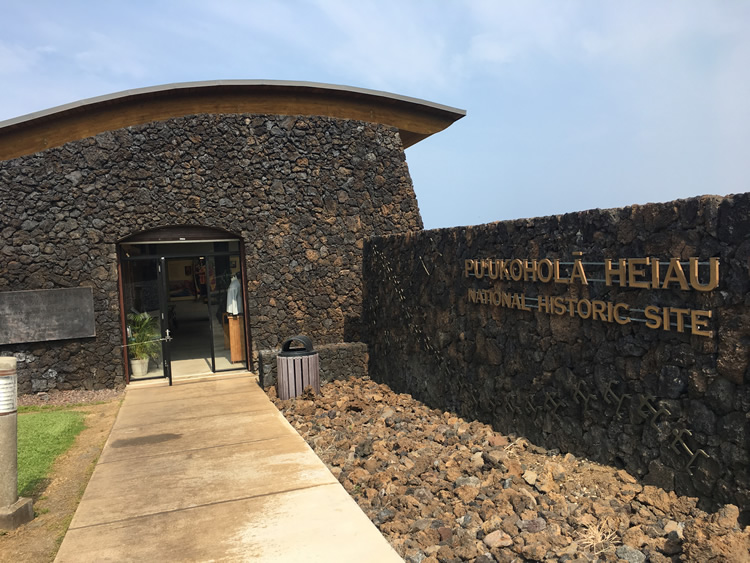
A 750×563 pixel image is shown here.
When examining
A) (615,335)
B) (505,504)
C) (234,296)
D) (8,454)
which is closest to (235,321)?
(234,296)

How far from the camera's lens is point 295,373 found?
949 cm

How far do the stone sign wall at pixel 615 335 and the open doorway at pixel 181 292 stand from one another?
5482 mm

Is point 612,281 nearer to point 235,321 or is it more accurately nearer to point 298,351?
point 298,351

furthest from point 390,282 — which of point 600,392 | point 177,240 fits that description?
point 600,392

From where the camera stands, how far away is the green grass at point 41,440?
6.34m

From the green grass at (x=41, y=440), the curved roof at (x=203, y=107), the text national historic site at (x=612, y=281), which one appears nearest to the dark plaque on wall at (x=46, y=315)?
the green grass at (x=41, y=440)

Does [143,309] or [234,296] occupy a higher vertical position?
[234,296]

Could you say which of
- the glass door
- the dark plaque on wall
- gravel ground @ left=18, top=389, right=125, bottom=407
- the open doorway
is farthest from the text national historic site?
the dark plaque on wall

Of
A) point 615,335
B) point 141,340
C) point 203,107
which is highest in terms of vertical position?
point 203,107

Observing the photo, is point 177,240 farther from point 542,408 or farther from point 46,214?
point 542,408

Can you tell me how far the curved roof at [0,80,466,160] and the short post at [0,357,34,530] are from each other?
6782mm

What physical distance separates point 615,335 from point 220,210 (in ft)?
27.1

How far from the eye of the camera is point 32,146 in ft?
34.3

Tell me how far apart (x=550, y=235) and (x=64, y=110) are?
912 centimetres
